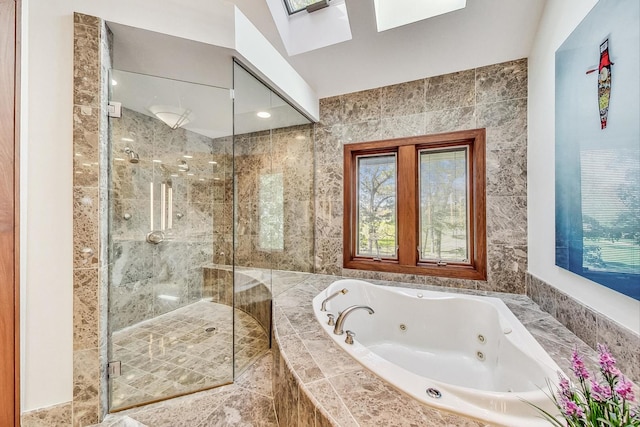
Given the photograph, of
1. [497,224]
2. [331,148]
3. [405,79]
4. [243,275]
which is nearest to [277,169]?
[331,148]

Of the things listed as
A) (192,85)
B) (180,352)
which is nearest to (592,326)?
(180,352)

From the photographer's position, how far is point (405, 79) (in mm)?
2312

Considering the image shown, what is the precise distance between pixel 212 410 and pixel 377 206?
2.10m

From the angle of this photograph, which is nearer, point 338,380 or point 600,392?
point 600,392

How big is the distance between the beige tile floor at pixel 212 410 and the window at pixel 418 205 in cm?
142

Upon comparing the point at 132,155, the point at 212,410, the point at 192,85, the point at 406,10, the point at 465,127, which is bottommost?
the point at 212,410

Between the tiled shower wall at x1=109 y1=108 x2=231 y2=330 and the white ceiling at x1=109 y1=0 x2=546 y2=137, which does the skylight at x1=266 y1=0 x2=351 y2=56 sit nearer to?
the white ceiling at x1=109 y1=0 x2=546 y2=137

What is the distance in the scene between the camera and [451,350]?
5.95 feet

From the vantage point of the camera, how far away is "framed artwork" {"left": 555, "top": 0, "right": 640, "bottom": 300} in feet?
2.99

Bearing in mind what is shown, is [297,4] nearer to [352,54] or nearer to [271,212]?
[352,54]

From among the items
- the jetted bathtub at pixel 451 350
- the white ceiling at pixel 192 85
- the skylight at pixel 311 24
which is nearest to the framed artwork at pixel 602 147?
the jetted bathtub at pixel 451 350

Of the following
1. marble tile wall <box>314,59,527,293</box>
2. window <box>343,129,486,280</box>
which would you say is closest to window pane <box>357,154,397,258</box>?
window <box>343,129,486,280</box>

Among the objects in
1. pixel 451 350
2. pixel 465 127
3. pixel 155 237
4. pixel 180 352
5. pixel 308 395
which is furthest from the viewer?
pixel 155 237

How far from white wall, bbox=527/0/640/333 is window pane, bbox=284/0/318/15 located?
→ 1.60m
